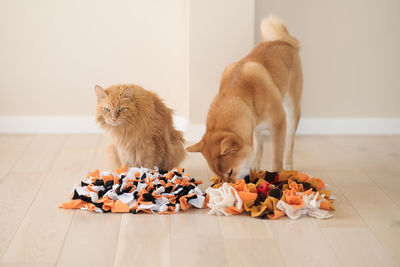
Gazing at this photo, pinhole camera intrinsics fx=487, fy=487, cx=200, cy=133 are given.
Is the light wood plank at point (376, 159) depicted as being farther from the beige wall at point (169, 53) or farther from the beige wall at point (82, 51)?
the beige wall at point (82, 51)

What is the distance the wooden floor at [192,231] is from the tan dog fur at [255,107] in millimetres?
258

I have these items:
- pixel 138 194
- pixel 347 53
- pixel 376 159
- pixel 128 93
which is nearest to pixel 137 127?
pixel 128 93

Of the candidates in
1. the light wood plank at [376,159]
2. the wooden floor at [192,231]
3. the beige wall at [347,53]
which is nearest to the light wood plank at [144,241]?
the wooden floor at [192,231]

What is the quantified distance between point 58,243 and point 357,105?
2.35 meters

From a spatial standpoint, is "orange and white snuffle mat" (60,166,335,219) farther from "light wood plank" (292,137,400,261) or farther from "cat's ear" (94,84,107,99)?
"cat's ear" (94,84,107,99)

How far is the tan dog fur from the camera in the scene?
2107 mm

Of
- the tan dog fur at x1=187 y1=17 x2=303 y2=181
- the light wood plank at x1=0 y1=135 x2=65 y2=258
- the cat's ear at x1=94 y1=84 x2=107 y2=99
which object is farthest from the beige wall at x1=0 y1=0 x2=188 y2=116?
the cat's ear at x1=94 y1=84 x2=107 y2=99

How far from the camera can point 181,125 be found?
3387 millimetres

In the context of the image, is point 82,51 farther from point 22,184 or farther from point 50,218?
point 50,218

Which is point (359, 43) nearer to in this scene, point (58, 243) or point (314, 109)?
point (314, 109)

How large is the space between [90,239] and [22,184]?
739 mm

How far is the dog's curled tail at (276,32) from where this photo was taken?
2.70 m

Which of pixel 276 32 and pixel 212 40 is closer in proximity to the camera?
pixel 276 32

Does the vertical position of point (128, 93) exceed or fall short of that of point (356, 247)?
it exceeds it
